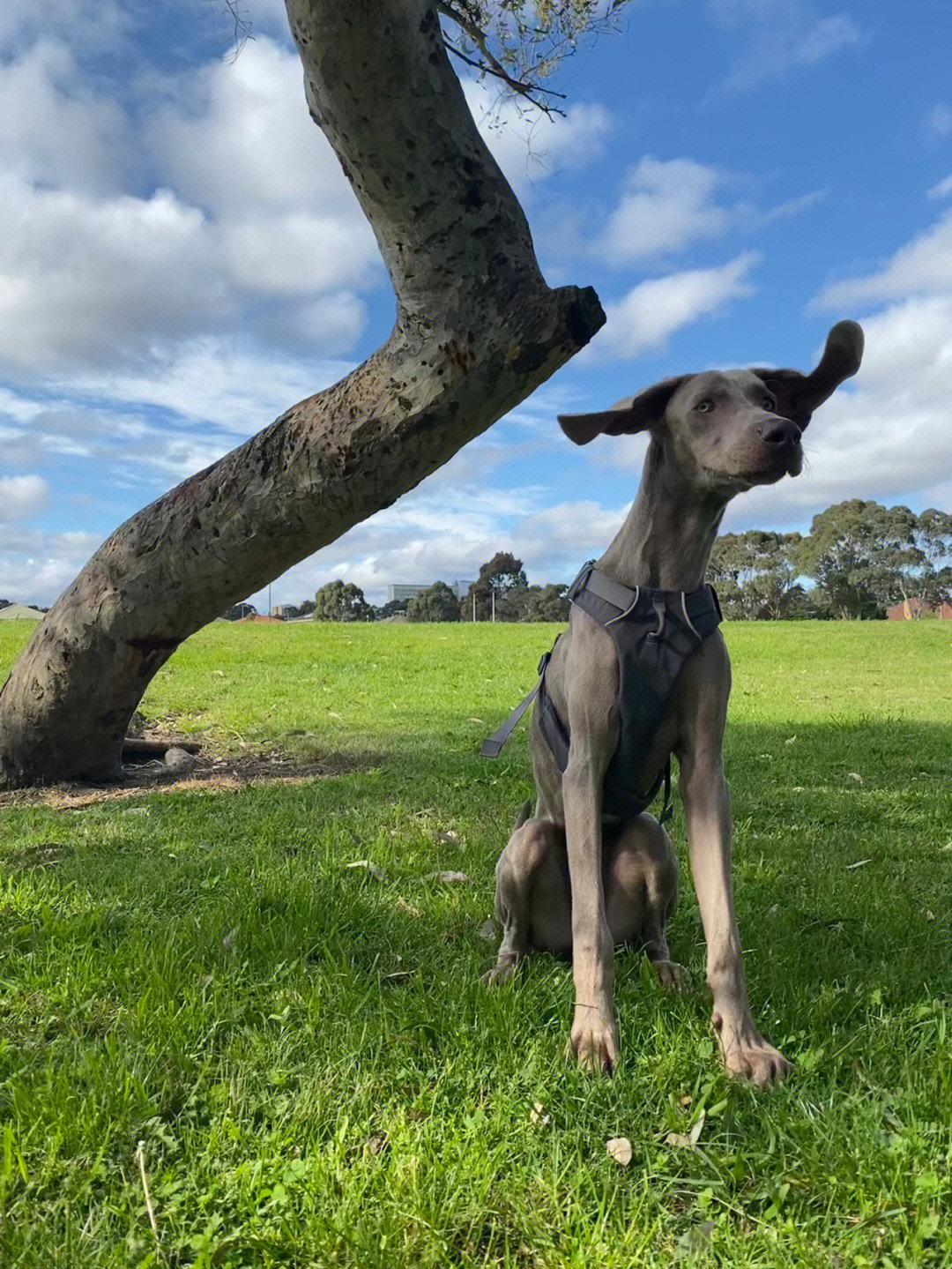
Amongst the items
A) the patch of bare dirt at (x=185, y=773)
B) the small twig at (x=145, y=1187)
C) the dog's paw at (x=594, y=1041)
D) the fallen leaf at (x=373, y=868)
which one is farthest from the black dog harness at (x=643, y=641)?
the patch of bare dirt at (x=185, y=773)

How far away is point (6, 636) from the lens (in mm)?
20703

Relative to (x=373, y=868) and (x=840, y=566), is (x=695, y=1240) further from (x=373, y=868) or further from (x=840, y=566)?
(x=840, y=566)

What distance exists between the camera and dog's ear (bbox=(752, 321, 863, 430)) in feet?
10.7

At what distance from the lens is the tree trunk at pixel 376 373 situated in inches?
196

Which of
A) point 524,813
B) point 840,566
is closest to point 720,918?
point 524,813

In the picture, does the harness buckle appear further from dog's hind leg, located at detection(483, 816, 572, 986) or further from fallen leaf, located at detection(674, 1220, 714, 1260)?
fallen leaf, located at detection(674, 1220, 714, 1260)

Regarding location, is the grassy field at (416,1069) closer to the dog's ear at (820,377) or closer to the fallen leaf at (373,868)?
the fallen leaf at (373,868)

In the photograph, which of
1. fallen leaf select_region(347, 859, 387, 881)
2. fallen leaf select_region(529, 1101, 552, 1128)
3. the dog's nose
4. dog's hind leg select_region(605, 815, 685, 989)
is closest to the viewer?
fallen leaf select_region(529, 1101, 552, 1128)

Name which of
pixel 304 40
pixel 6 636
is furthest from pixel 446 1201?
pixel 6 636

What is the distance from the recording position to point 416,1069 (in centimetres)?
263

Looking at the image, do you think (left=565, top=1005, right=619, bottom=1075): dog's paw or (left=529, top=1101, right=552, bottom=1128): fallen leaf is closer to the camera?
(left=529, top=1101, right=552, bottom=1128): fallen leaf

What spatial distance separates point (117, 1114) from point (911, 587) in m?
74.7

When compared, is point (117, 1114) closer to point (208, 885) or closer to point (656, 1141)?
point (656, 1141)

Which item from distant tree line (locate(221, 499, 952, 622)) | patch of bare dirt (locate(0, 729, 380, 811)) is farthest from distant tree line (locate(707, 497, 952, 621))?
patch of bare dirt (locate(0, 729, 380, 811))
